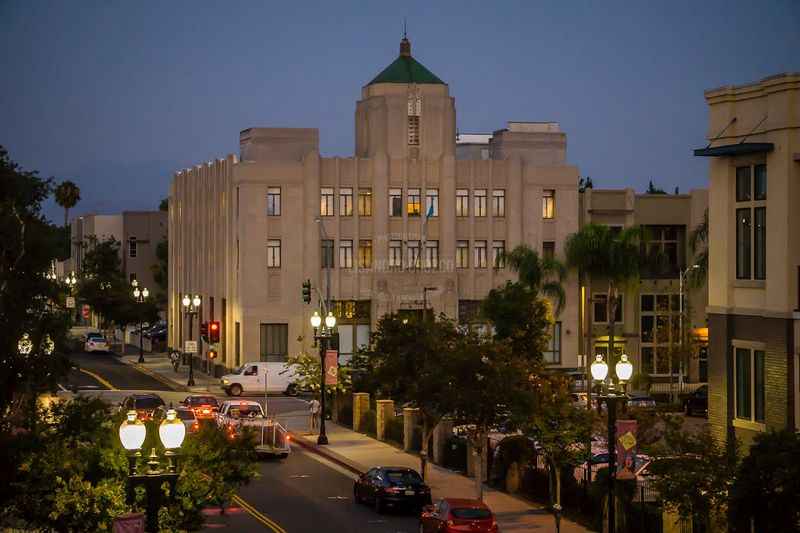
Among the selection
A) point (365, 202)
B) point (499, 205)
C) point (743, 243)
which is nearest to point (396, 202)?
point (365, 202)

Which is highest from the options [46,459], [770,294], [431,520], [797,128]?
[797,128]

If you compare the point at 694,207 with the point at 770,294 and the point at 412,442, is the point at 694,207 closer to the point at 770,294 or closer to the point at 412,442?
the point at 412,442

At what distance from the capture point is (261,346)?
83062 mm

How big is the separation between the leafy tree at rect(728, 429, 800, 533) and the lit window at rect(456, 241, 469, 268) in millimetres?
61150

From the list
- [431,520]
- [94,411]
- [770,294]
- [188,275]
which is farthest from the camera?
[188,275]

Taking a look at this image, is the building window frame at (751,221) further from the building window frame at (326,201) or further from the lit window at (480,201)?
the lit window at (480,201)

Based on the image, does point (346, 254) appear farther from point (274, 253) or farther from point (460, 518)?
point (460, 518)

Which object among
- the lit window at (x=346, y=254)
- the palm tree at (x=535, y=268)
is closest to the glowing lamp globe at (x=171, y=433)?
the palm tree at (x=535, y=268)

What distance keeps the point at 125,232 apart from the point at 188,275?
1691 inches

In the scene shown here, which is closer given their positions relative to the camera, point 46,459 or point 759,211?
point 46,459

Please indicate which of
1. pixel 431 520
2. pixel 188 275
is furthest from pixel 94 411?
pixel 188 275

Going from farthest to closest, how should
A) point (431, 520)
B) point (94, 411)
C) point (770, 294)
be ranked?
1. point (431, 520)
2. point (770, 294)
3. point (94, 411)

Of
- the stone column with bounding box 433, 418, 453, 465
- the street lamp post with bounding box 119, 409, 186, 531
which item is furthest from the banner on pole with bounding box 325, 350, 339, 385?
the street lamp post with bounding box 119, 409, 186, 531

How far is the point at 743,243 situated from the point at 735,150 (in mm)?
2157
